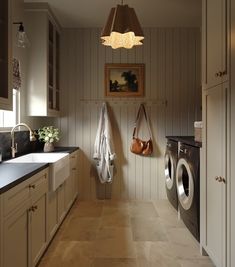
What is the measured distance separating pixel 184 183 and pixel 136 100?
1595mm

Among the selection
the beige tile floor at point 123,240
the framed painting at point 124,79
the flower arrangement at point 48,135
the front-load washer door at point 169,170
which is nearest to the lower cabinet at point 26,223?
the beige tile floor at point 123,240

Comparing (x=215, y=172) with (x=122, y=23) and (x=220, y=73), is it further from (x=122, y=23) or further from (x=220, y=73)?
(x=122, y=23)

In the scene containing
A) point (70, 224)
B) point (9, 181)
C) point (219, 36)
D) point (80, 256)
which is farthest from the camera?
point (70, 224)

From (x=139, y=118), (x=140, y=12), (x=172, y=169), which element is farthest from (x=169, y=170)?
(x=140, y=12)

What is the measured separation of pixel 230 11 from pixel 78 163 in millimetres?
3015

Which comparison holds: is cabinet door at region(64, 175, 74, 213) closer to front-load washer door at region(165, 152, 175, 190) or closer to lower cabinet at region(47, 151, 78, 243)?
lower cabinet at region(47, 151, 78, 243)

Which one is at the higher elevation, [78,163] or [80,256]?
[78,163]

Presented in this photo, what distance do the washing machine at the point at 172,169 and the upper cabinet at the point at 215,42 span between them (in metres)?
1.27

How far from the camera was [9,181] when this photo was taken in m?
1.62

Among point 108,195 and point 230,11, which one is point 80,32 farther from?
point 230,11

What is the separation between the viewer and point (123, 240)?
2789mm

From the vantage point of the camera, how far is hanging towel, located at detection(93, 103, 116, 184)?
4078 millimetres

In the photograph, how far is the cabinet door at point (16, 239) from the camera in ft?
5.08

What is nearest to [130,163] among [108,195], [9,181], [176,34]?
[108,195]
